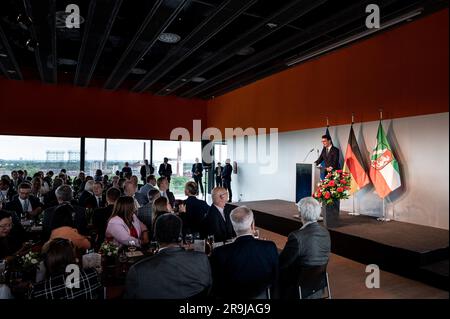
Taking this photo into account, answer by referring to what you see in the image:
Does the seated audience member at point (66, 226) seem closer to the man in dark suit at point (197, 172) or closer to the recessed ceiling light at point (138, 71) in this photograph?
the recessed ceiling light at point (138, 71)

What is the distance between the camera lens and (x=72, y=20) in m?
5.48

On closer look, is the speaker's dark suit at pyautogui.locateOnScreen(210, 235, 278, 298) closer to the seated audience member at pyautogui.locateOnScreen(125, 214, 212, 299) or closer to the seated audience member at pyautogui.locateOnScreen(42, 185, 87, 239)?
the seated audience member at pyautogui.locateOnScreen(125, 214, 212, 299)

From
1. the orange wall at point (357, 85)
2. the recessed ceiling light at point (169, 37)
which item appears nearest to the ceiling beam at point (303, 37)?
the orange wall at point (357, 85)

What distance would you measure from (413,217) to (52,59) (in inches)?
328

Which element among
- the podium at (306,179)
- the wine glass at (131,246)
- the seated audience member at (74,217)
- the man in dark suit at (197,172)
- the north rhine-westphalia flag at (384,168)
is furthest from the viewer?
the man in dark suit at (197,172)

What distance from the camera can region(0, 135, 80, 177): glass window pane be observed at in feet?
30.8

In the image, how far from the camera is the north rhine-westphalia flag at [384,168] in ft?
18.1

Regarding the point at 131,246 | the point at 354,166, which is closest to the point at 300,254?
the point at 131,246

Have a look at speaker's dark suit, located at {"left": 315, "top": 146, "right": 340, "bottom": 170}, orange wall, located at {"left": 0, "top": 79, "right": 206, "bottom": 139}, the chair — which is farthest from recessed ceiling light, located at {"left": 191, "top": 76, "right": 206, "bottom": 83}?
the chair

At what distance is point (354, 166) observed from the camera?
6273 millimetres

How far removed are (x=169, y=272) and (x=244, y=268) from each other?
0.58 meters

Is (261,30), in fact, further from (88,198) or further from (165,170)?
(165,170)

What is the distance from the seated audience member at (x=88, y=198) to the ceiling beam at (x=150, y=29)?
291 cm
